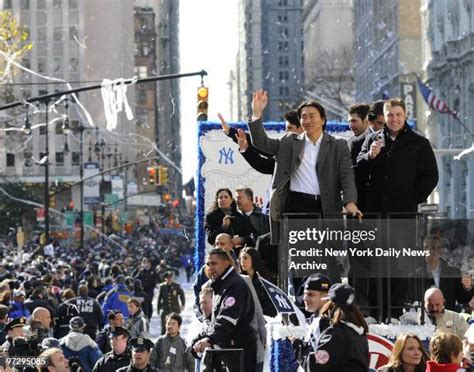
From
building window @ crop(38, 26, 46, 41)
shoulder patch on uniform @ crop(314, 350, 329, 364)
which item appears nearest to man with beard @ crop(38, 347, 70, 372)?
shoulder patch on uniform @ crop(314, 350, 329, 364)

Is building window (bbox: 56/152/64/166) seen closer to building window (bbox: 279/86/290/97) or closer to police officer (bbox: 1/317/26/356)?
building window (bbox: 279/86/290/97)

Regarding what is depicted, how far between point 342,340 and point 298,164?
6.64 feet

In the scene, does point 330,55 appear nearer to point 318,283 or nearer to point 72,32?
point 72,32

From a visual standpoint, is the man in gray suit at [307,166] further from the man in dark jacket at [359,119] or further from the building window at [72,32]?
the building window at [72,32]

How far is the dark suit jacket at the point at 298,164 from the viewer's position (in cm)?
971

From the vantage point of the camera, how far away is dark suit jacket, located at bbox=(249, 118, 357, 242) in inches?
382

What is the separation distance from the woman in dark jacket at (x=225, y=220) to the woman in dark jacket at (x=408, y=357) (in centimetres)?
465

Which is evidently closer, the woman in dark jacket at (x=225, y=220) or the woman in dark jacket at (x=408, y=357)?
the woman in dark jacket at (x=408, y=357)

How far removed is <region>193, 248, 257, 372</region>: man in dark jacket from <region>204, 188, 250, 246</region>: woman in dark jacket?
324 centimetres

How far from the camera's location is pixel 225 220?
13328 mm

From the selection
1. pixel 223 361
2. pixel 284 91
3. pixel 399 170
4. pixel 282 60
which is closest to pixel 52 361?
pixel 223 361

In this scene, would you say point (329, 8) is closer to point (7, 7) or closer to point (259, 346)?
point (7, 7)

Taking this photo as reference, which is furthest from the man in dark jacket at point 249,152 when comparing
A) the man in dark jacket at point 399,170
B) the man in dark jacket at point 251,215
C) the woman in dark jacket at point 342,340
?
the man in dark jacket at point 251,215

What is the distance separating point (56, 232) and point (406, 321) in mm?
67587
